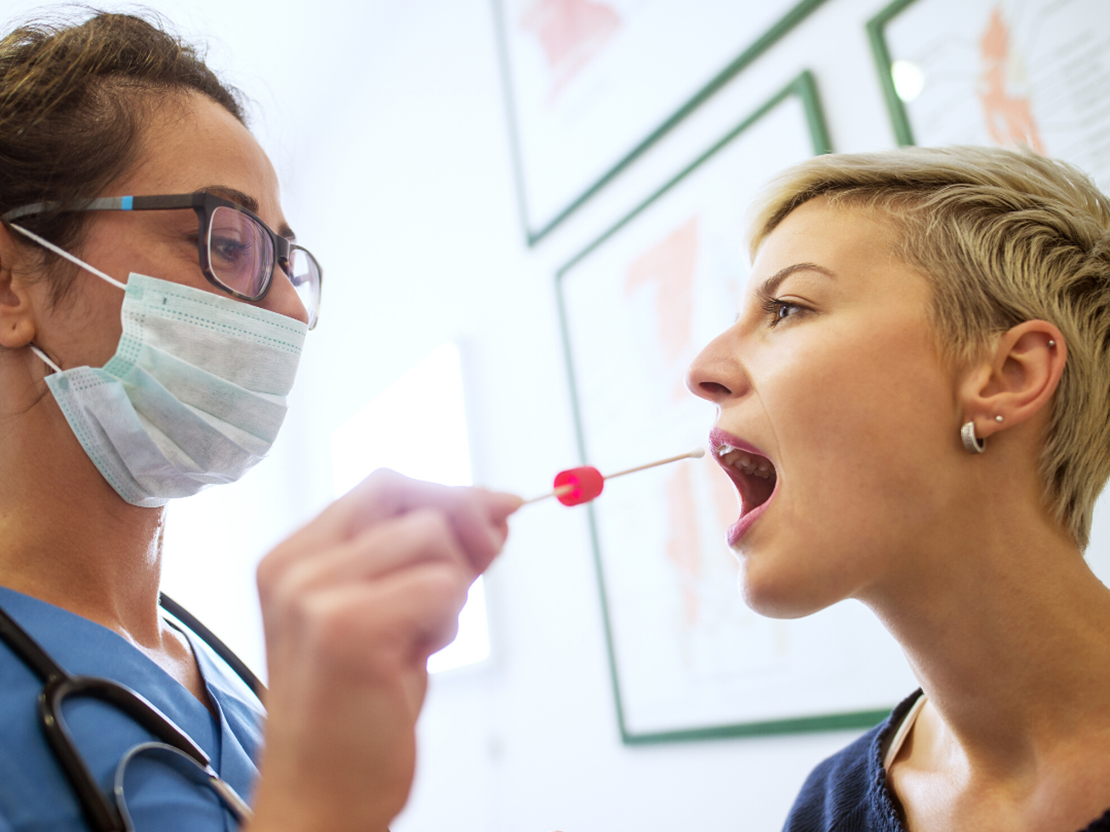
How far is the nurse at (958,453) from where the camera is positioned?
803mm

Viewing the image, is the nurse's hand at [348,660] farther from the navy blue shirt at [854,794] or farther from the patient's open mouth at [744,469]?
the navy blue shirt at [854,794]

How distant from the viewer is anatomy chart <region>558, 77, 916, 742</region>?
4.45 feet

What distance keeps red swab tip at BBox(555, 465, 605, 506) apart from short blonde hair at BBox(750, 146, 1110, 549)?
414 millimetres

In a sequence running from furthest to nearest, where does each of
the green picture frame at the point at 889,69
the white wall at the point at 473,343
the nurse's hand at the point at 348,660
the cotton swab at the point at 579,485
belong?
1. the white wall at the point at 473,343
2. the green picture frame at the point at 889,69
3. the cotton swab at the point at 579,485
4. the nurse's hand at the point at 348,660

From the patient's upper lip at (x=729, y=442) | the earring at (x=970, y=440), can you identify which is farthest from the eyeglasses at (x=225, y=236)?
the earring at (x=970, y=440)

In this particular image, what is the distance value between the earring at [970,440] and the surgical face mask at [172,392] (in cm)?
78

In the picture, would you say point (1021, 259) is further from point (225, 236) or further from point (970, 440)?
point (225, 236)

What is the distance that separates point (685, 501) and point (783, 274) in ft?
2.55

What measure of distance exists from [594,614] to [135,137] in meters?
1.40

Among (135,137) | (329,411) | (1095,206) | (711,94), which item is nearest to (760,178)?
(711,94)

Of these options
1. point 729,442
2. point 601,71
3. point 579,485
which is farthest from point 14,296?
point 601,71

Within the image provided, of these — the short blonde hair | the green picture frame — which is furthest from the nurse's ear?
the green picture frame

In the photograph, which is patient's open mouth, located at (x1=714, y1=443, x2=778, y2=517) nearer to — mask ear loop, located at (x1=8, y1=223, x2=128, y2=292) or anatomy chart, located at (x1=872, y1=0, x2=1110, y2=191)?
anatomy chart, located at (x1=872, y1=0, x2=1110, y2=191)

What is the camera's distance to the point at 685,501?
1.61m
